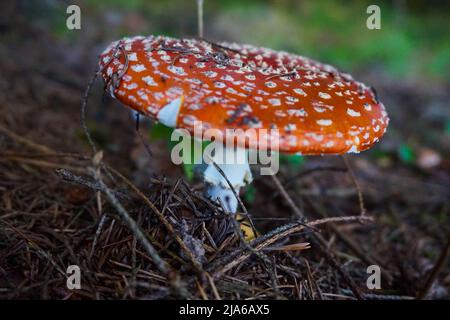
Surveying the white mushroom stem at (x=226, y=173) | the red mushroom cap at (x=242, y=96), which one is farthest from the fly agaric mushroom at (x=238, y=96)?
the white mushroom stem at (x=226, y=173)

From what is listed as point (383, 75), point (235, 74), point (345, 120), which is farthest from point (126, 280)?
point (383, 75)

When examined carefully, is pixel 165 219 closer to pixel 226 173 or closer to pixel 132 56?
pixel 226 173

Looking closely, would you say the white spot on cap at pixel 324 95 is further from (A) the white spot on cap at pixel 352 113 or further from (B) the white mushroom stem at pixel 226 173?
(B) the white mushroom stem at pixel 226 173

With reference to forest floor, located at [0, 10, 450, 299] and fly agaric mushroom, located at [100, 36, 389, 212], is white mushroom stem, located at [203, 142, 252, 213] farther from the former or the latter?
fly agaric mushroom, located at [100, 36, 389, 212]

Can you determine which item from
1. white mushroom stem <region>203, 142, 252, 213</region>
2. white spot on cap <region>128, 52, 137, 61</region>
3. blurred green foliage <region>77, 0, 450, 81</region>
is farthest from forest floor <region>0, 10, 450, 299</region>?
blurred green foliage <region>77, 0, 450, 81</region>

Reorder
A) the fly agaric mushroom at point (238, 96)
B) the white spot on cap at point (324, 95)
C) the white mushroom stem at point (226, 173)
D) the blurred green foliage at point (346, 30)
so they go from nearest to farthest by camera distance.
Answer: the fly agaric mushroom at point (238, 96) → the white spot on cap at point (324, 95) → the white mushroom stem at point (226, 173) → the blurred green foliage at point (346, 30)

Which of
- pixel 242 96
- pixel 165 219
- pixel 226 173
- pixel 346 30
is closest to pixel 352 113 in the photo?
pixel 242 96
